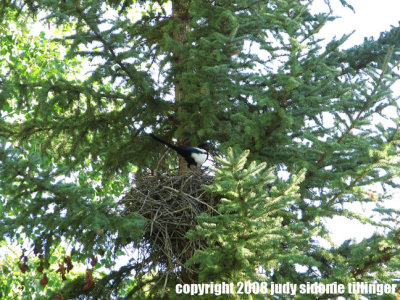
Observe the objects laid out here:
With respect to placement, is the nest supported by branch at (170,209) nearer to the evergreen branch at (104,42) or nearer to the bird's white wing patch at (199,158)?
the bird's white wing patch at (199,158)

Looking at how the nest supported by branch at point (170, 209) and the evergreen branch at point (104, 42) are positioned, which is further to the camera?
the evergreen branch at point (104, 42)

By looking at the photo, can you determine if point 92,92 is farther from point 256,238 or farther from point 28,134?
point 256,238

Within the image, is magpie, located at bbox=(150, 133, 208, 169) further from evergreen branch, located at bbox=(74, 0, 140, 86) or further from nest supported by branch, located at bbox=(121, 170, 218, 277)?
evergreen branch, located at bbox=(74, 0, 140, 86)

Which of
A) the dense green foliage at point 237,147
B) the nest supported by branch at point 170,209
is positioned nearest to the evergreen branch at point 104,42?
the dense green foliage at point 237,147

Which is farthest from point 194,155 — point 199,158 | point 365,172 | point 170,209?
point 365,172

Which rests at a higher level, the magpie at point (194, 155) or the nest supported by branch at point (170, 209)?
the magpie at point (194, 155)

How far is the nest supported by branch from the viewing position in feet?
19.0

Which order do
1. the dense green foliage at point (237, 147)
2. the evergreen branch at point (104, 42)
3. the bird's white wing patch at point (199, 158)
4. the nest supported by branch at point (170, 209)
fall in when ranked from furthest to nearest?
the bird's white wing patch at point (199, 158) → the evergreen branch at point (104, 42) → the nest supported by branch at point (170, 209) → the dense green foliage at point (237, 147)

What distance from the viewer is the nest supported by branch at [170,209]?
19.0 feet

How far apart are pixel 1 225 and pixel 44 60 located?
9.79 meters

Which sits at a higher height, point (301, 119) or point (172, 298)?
point (301, 119)

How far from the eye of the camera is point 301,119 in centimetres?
554

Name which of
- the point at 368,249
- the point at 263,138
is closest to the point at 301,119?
the point at 263,138

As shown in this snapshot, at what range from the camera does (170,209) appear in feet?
19.5
